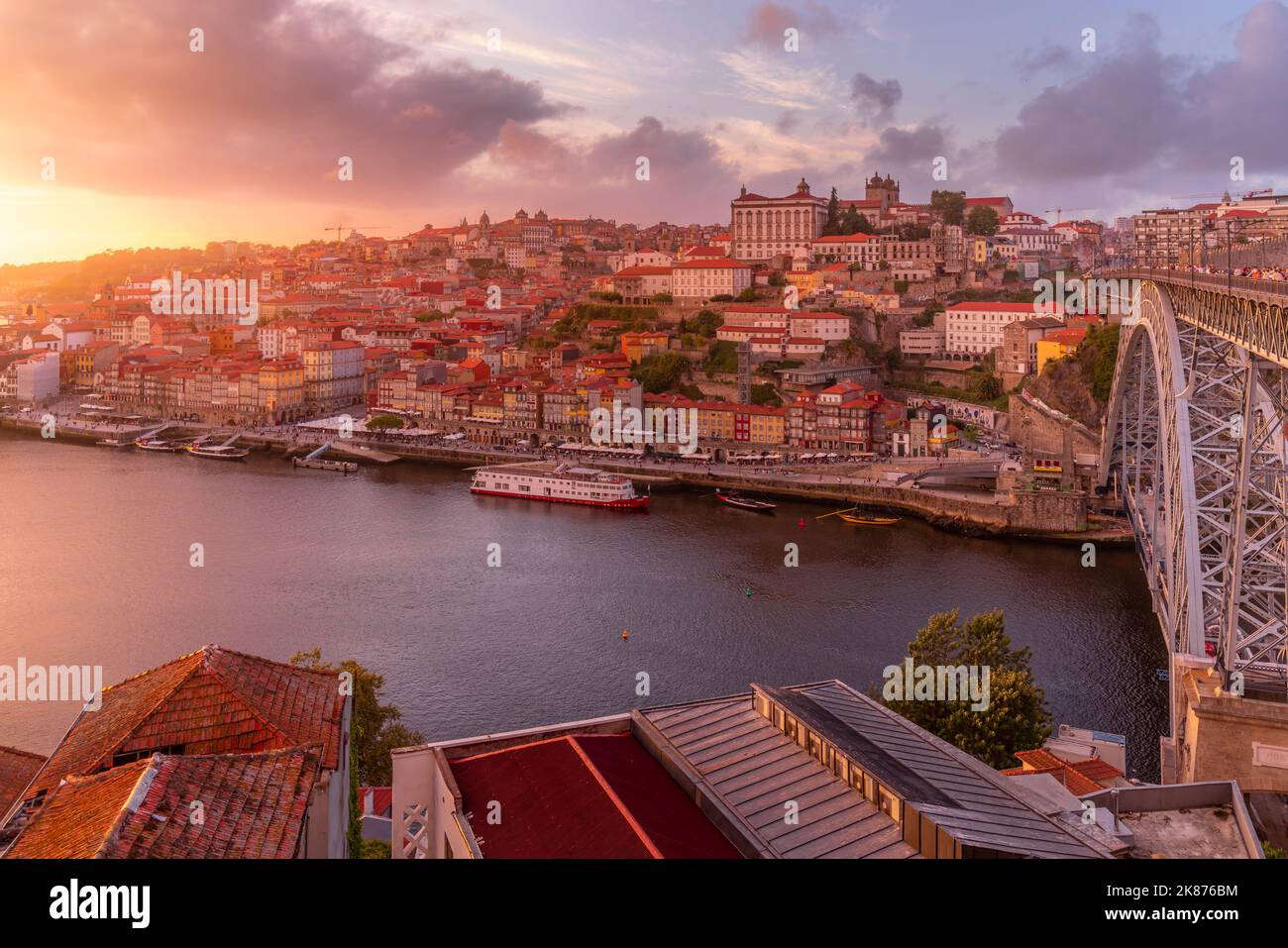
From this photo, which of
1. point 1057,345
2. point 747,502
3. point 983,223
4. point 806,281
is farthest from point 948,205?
point 747,502

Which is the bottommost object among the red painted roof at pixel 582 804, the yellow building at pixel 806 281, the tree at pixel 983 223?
the red painted roof at pixel 582 804

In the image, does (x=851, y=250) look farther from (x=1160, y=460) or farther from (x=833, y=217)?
(x=1160, y=460)

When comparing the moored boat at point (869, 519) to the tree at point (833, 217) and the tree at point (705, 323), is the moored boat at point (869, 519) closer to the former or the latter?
the tree at point (705, 323)

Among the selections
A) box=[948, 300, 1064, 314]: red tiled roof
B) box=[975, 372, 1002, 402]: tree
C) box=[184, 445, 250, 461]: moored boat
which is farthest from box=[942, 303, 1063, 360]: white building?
box=[184, 445, 250, 461]: moored boat

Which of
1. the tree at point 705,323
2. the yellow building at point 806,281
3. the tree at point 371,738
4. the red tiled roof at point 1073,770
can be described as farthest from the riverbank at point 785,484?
the tree at point 371,738

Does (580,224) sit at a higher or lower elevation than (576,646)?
higher

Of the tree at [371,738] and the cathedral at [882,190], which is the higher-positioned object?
the cathedral at [882,190]
